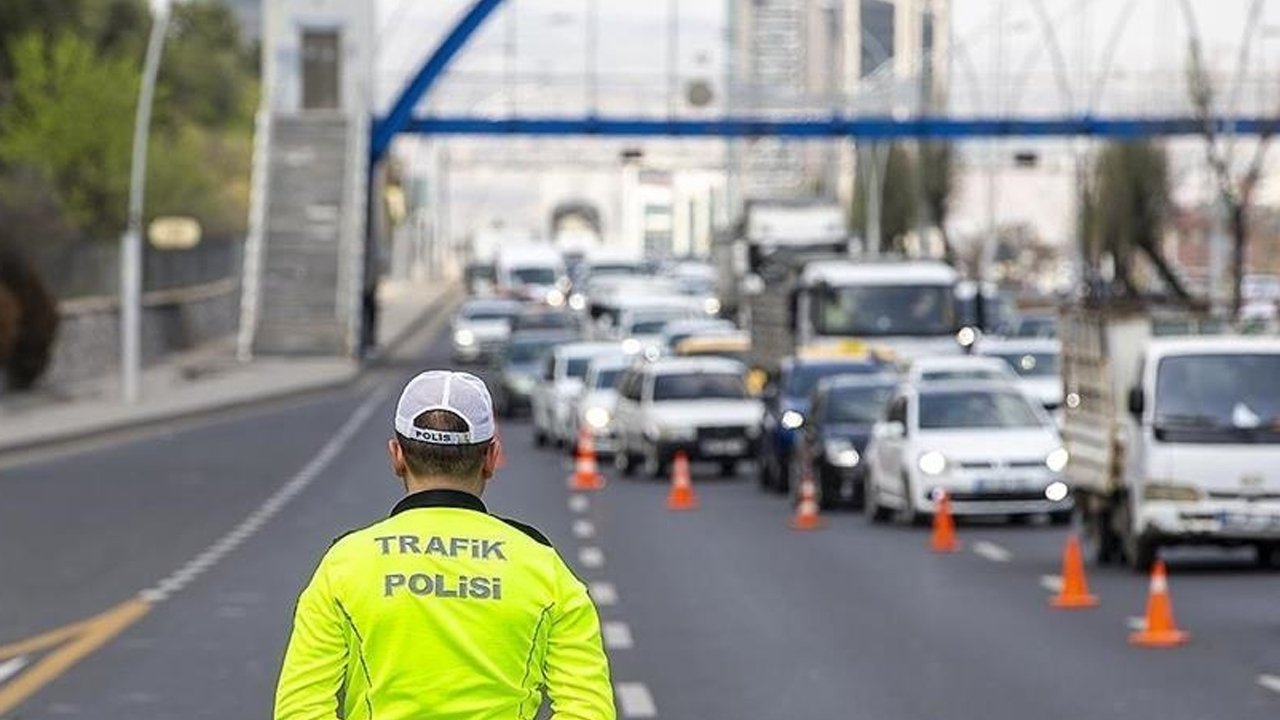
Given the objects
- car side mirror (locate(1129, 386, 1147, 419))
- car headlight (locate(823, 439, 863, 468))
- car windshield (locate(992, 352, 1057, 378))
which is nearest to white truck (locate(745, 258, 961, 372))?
car windshield (locate(992, 352, 1057, 378))

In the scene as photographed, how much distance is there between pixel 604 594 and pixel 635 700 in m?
7.24

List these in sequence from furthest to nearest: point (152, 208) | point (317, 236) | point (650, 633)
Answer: point (317, 236) < point (152, 208) < point (650, 633)

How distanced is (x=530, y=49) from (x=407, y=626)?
113123mm

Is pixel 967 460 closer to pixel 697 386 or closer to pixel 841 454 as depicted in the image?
pixel 841 454

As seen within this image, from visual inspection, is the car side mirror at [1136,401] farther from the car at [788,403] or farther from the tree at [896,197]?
the tree at [896,197]

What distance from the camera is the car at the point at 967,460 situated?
107ft

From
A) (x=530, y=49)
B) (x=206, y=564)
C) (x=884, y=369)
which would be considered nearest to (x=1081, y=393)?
(x=206, y=564)

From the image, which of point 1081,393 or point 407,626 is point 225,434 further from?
point 407,626

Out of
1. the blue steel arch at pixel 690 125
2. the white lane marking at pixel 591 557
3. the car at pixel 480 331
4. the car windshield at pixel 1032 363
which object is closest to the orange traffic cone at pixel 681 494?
the white lane marking at pixel 591 557

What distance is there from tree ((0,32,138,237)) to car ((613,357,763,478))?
2803cm

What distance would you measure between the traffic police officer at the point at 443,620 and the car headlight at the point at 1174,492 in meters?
20.0

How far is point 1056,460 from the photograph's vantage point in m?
32.7

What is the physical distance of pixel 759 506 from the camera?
37.2 metres

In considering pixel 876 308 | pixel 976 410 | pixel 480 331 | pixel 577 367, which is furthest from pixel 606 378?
pixel 480 331
